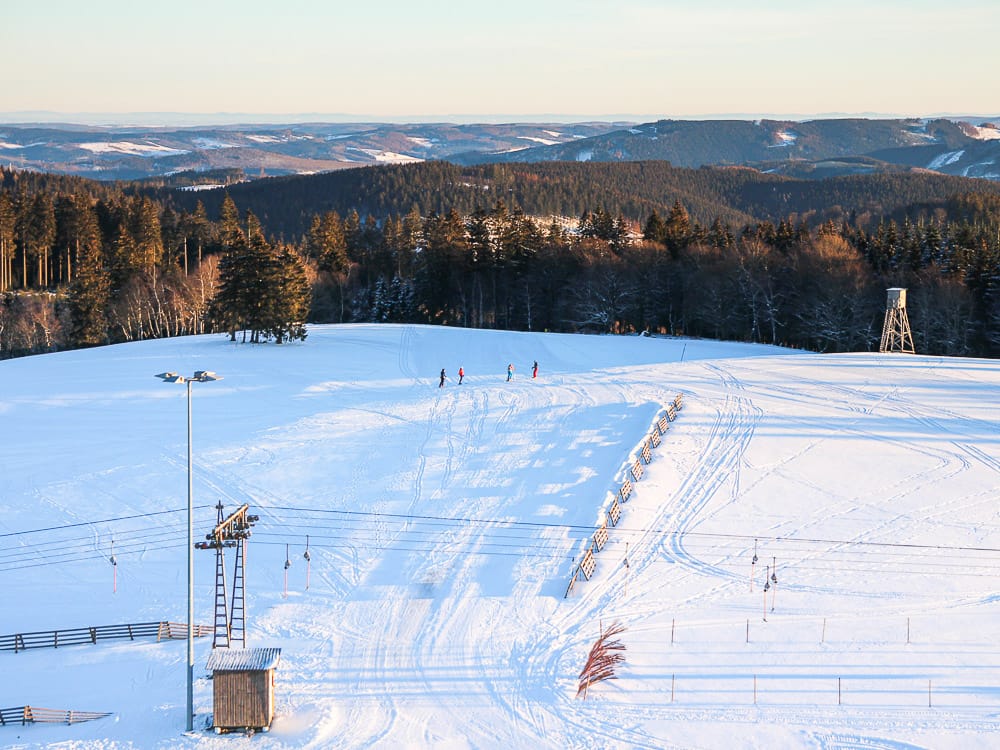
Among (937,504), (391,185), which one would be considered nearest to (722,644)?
(937,504)

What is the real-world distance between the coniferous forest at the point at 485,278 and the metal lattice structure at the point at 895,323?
6.89 meters

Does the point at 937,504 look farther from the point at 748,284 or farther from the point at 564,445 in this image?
the point at 748,284

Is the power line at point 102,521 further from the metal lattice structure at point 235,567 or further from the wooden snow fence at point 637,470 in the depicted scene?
the wooden snow fence at point 637,470

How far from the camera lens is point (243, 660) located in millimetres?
21734

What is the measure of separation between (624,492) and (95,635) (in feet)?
57.0

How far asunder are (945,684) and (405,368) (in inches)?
1480

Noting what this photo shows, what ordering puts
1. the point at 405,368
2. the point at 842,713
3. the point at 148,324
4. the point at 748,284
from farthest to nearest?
the point at 148,324 → the point at 748,284 → the point at 405,368 → the point at 842,713

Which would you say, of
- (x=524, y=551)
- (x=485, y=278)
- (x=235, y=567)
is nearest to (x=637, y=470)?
(x=524, y=551)

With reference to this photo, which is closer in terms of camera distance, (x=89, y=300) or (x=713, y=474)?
(x=713, y=474)

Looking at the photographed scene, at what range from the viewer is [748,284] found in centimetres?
7406

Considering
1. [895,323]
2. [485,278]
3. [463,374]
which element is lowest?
[463,374]

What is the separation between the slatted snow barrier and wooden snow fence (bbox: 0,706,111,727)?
12.6 meters

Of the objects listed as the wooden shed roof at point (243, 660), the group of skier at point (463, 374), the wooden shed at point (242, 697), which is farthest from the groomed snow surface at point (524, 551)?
the wooden shed roof at point (243, 660)

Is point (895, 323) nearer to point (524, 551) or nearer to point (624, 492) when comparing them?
point (624, 492)
